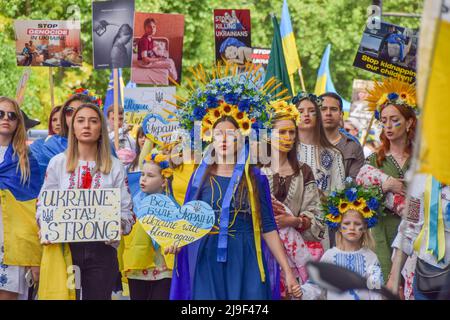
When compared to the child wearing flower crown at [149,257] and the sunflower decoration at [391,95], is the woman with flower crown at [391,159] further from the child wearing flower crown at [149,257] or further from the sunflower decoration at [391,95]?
the child wearing flower crown at [149,257]

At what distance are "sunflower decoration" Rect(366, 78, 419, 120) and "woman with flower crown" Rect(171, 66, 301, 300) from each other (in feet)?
7.20

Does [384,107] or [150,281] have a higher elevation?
[384,107]

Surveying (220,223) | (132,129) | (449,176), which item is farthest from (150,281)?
(449,176)

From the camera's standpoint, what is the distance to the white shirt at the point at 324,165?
10797mm

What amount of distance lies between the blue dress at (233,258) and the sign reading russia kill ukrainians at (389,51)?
392 centimetres

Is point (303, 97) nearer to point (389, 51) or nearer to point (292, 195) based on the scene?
point (389, 51)

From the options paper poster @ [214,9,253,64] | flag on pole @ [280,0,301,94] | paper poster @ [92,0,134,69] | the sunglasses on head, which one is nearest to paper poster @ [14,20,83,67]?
paper poster @ [92,0,134,69]

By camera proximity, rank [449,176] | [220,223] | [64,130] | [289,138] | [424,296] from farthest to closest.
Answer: [64,130] → [289,138] → [424,296] → [220,223] → [449,176]

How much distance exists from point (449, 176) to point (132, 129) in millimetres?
9292

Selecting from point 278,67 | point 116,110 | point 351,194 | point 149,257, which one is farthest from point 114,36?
point 351,194

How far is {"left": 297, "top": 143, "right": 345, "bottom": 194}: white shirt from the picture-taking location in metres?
10.8

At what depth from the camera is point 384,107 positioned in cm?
1047

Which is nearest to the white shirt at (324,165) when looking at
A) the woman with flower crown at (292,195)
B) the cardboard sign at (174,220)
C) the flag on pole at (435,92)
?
the woman with flower crown at (292,195)

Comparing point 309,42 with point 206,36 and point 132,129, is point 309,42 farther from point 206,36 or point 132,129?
point 132,129
